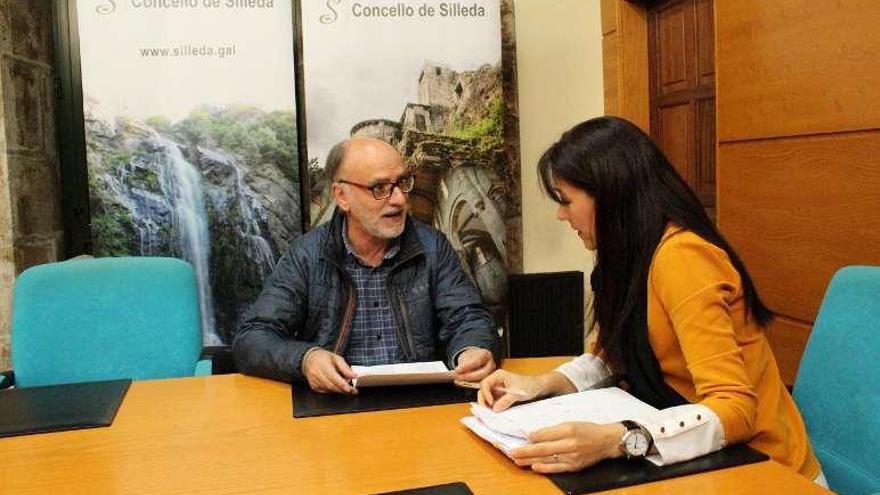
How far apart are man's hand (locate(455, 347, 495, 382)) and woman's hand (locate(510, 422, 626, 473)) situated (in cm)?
55

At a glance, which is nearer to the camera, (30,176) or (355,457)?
(355,457)

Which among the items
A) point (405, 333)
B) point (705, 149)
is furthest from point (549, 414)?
point (705, 149)

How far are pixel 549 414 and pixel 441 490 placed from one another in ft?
1.01

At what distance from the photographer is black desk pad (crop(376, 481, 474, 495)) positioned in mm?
1138

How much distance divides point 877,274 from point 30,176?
3299mm

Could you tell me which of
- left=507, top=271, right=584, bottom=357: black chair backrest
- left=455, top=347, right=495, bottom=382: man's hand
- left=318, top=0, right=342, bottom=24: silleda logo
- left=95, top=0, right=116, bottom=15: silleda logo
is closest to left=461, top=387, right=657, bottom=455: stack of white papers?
left=455, top=347, right=495, bottom=382: man's hand

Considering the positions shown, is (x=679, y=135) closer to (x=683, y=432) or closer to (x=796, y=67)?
(x=796, y=67)

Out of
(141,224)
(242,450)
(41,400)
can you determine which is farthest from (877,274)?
(141,224)

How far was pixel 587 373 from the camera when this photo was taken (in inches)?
65.7

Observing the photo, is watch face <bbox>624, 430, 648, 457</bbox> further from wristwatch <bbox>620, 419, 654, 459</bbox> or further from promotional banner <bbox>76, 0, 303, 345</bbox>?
promotional banner <bbox>76, 0, 303, 345</bbox>

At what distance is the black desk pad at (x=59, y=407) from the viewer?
1527 mm

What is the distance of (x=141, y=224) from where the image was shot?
10.8ft

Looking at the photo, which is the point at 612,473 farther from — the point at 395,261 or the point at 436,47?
the point at 436,47

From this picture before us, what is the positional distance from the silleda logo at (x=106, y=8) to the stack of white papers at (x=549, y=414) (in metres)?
2.65
